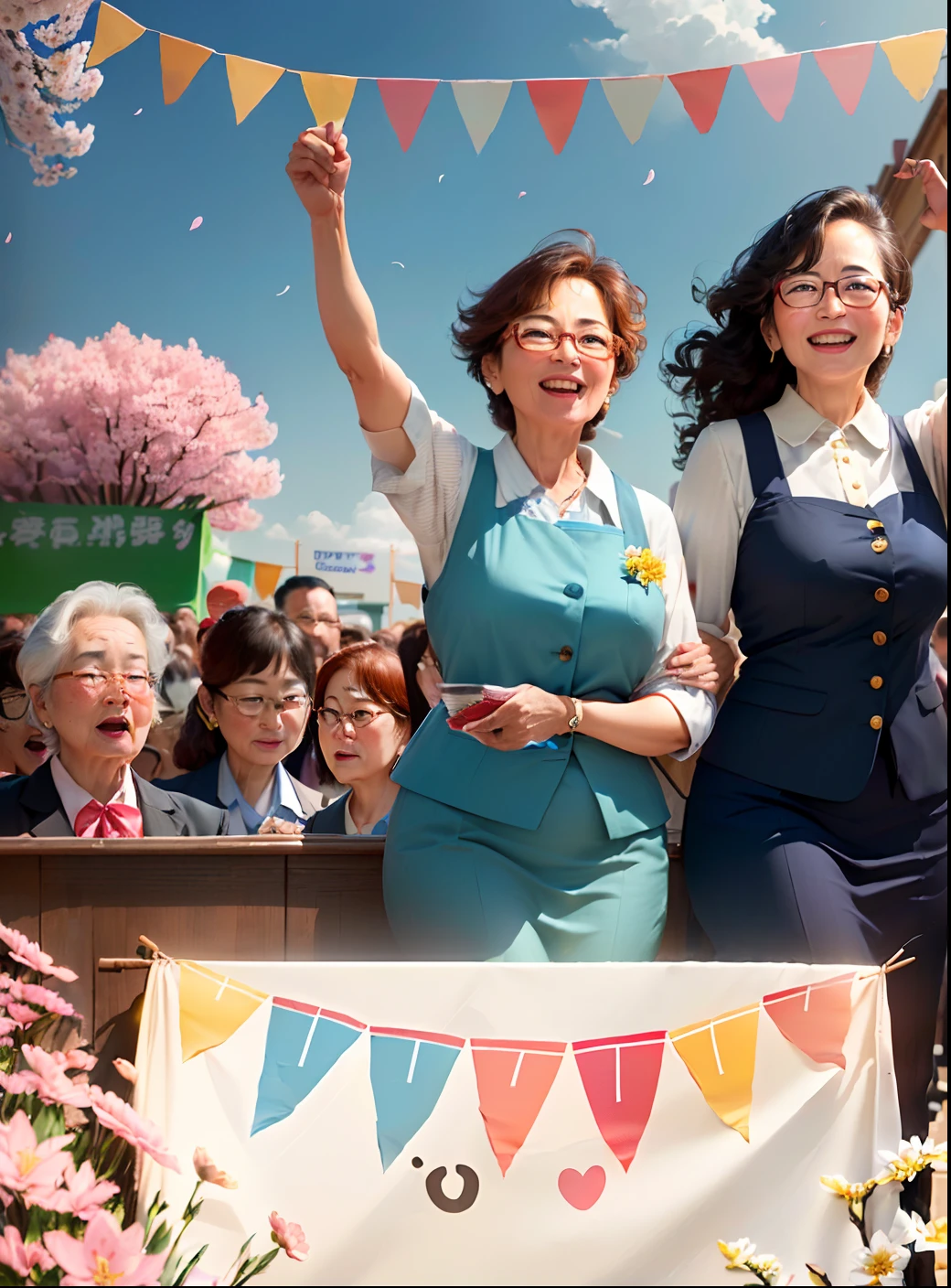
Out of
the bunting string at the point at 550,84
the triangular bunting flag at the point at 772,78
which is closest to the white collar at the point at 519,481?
the bunting string at the point at 550,84

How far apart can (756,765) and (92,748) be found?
4.24ft

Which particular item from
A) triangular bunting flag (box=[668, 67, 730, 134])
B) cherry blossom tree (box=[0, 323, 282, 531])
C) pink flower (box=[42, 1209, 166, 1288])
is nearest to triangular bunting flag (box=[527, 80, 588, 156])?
triangular bunting flag (box=[668, 67, 730, 134])

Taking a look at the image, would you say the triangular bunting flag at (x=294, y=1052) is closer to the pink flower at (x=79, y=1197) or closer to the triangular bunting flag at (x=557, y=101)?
the pink flower at (x=79, y=1197)

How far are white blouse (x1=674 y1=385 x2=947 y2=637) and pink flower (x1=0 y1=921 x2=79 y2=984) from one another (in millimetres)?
1250

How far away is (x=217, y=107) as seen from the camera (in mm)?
6035

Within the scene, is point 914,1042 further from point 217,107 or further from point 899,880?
point 217,107

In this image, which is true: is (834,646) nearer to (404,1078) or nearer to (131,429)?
(404,1078)

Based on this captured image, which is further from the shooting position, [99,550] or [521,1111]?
[99,550]

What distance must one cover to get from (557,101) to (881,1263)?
2970 mm

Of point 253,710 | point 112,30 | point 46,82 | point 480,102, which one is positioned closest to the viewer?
point 253,710

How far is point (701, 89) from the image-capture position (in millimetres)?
3492

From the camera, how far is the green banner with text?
18.7 feet

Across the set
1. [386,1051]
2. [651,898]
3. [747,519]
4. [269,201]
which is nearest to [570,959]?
[651,898]

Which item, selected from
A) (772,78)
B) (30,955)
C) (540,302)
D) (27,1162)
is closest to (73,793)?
(30,955)
